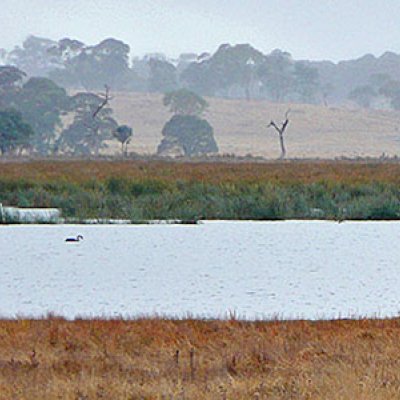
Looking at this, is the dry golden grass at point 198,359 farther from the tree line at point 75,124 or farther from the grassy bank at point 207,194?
the tree line at point 75,124

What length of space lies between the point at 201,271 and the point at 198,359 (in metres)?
5.77

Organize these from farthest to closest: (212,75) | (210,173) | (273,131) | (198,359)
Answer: (212,75)
(273,131)
(210,173)
(198,359)

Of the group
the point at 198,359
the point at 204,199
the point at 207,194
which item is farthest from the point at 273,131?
the point at 198,359

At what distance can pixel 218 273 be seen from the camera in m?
15.1

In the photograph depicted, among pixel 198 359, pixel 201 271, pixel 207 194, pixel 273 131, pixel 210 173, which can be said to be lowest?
pixel 273 131

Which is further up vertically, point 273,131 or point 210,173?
point 210,173

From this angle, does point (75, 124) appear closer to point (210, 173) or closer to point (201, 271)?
point (210, 173)

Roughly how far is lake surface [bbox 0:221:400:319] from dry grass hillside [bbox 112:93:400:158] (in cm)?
6417

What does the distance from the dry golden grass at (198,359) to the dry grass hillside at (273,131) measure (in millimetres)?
72354

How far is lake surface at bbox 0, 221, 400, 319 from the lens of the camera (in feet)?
42.2

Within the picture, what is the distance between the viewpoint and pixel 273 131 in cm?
9981

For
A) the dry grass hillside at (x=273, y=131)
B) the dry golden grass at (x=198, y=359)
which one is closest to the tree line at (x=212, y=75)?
the dry grass hillside at (x=273, y=131)

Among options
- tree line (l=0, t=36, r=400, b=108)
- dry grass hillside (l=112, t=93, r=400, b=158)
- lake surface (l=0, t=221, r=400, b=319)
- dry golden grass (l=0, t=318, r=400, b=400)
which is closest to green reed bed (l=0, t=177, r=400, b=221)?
lake surface (l=0, t=221, r=400, b=319)

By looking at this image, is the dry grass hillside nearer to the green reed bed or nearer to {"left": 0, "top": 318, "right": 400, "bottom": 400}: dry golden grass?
the green reed bed
